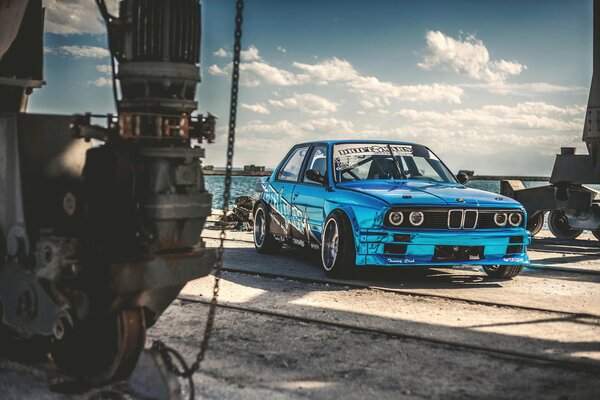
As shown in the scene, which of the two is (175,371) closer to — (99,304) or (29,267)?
(99,304)

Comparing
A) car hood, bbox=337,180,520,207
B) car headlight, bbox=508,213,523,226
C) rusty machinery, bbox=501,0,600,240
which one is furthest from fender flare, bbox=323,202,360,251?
rusty machinery, bbox=501,0,600,240

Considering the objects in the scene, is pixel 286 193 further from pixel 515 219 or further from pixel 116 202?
pixel 116 202

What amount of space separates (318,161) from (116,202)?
22.7 ft

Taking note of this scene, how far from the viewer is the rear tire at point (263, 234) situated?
1193 centimetres

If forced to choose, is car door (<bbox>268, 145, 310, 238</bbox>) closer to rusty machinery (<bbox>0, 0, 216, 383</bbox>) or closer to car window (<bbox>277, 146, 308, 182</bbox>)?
car window (<bbox>277, 146, 308, 182</bbox>)

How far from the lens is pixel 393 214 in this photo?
8914 mm

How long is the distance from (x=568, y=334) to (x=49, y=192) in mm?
4361

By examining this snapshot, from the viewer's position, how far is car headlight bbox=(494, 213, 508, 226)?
30.6 ft

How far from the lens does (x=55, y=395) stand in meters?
4.41

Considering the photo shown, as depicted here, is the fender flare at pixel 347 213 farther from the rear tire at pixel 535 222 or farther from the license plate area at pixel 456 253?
the rear tire at pixel 535 222

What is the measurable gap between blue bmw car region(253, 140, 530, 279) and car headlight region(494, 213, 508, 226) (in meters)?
0.01

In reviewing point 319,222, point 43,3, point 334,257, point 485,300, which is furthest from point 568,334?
point 43,3

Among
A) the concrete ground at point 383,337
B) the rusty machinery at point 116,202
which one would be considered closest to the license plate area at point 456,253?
the concrete ground at point 383,337

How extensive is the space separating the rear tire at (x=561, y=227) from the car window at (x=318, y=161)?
319 inches
